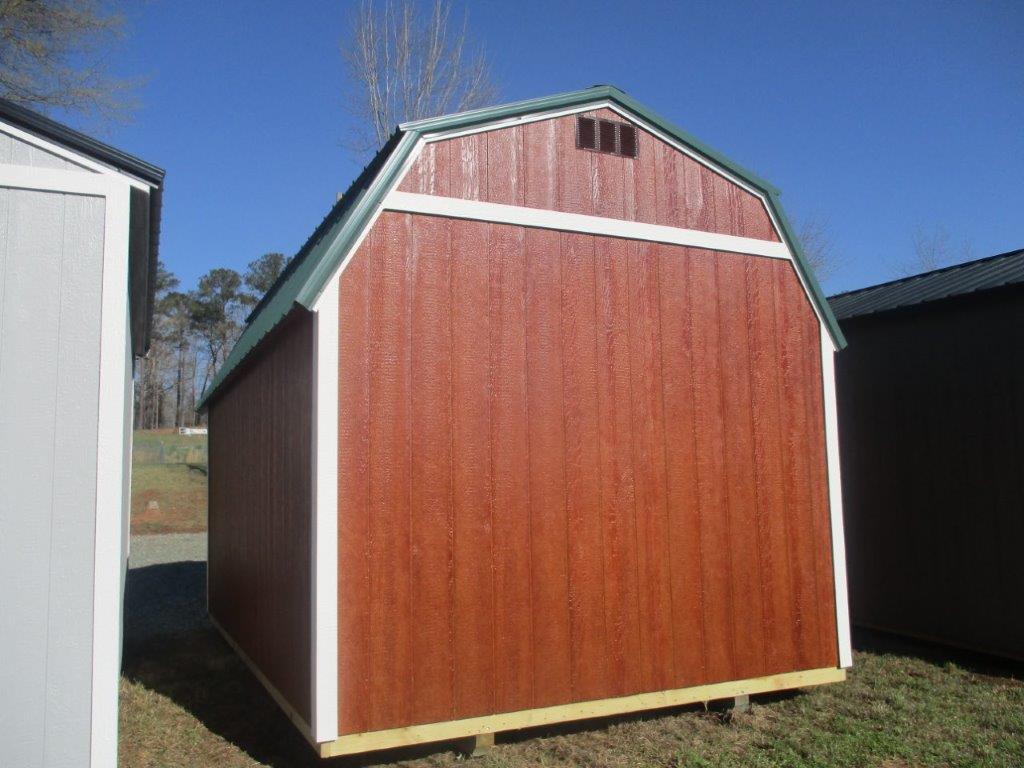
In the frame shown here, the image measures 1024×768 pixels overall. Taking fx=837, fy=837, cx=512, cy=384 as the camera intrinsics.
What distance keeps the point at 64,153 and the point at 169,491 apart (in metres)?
19.3

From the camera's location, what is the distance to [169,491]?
2139cm

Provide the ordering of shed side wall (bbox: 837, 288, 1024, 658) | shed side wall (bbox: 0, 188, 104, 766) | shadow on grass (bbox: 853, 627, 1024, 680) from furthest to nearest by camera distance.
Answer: shed side wall (bbox: 837, 288, 1024, 658)
shadow on grass (bbox: 853, 627, 1024, 680)
shed side wall (bbox: 0, 188, 104, 766)

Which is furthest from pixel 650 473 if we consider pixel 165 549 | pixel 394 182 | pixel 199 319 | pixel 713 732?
pixel 199 319

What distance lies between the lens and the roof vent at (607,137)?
17.3 feet

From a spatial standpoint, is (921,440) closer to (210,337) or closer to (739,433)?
(739,433)

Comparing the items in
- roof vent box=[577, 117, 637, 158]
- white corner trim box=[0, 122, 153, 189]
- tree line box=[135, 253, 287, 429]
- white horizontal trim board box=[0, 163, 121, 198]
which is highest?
tree line box=[135, 253, 287, 429]

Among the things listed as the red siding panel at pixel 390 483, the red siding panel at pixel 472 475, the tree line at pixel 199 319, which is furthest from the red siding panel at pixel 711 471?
the tree line at pixel 199 319

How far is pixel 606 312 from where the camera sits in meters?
5.20

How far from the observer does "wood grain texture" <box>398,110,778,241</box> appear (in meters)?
4.88

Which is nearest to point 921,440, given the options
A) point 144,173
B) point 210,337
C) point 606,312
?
point 606,312

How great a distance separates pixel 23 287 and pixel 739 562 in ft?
14.1

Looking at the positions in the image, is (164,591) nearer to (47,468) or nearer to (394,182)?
(47,468)

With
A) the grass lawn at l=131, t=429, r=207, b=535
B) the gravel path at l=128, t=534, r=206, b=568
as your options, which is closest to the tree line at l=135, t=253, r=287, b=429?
the grass lawn at l=131, t=429, r=207, b=535

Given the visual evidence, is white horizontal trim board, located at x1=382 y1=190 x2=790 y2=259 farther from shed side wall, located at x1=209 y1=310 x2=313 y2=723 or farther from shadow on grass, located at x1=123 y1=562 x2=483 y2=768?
shadow on grass, located at x1=123 y1=562 x2=483 y2=768
